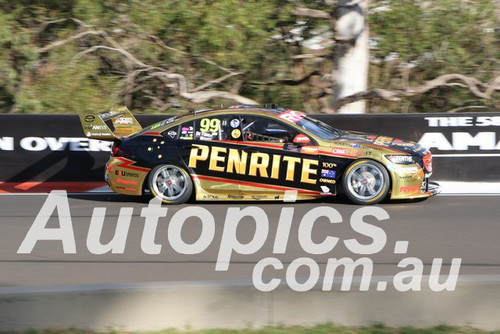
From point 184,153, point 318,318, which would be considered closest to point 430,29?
point 184,153

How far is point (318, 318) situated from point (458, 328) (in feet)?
3.11

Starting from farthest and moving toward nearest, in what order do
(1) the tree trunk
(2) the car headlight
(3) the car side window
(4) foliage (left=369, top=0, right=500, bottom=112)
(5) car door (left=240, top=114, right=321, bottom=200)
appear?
(4) foliage (left=369, top=0, right=500, bottom=112)
(1) the tree trunk
(3) the car side window
(5) car door (left=240, top=114, right=321, bottom=200)
(2) the car headlight

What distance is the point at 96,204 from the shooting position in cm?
1145

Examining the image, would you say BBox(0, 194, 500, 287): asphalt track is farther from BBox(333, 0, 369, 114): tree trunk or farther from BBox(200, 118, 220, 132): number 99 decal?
BBox(333, 0, 369, 114): tree trunk

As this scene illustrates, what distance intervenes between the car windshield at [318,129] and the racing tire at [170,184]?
1.82 metres

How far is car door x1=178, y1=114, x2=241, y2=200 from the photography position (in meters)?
11.0

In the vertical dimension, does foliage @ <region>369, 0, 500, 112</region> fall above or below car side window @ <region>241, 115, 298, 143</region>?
above

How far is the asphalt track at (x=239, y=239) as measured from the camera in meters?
7.40

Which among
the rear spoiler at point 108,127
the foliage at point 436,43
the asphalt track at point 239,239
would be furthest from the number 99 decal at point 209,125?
the foliage at point 436,43

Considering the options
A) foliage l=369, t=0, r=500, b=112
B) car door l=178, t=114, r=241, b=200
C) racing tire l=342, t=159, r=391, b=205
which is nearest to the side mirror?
racing tire l=342, t=159, r=391, b=205

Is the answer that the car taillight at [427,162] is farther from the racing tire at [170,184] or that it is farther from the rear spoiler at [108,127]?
the rear spoiler at [108,127]

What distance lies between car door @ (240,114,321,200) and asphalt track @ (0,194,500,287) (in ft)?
0.82

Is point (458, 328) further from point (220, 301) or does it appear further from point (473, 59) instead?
point (473, 59)

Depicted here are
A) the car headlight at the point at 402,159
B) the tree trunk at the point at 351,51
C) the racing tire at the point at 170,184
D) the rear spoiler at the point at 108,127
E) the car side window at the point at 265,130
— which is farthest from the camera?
the tree trunk at the point at 351,51
